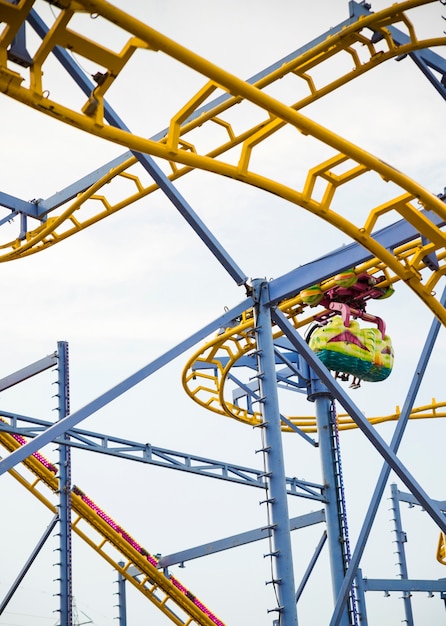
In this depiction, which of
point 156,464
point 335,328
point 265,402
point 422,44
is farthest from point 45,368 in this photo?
point 422,44

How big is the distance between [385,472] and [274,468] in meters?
2.41

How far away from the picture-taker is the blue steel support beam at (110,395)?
7.48 m

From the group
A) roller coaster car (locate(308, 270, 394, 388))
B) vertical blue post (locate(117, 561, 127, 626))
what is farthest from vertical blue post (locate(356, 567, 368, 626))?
vertical blue post (locate(117, 561, 127, 626))

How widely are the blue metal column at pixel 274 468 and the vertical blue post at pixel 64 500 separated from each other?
3.66 metres

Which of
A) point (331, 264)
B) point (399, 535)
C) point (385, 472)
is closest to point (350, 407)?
point (331, 264)

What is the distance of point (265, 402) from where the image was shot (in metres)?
8.82

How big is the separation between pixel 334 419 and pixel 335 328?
2.71 m

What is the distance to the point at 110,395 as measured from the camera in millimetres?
8234

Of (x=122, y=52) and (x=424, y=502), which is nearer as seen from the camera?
(x=122, y=52)

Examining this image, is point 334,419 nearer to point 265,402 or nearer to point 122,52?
point 265,402

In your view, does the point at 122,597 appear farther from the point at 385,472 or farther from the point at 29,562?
the point at 385,472

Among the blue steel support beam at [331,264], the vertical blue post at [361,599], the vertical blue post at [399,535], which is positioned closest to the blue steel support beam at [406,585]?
the vertical blue post at [361,599]

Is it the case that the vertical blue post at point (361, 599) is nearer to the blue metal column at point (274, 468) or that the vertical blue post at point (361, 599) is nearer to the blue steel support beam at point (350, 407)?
the blue steel support beam at point (350, 407)

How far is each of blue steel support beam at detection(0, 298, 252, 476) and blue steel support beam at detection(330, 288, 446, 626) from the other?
2428 millimetres
